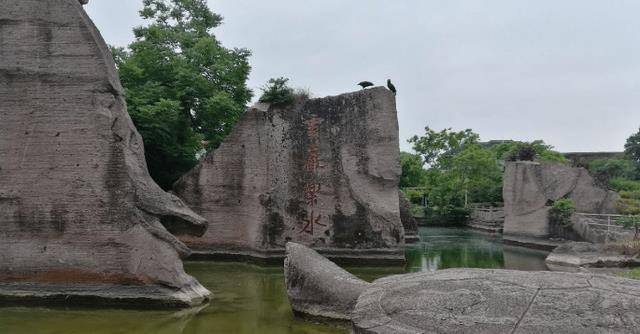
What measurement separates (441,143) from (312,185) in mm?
21230

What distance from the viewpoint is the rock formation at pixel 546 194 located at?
62.8ft

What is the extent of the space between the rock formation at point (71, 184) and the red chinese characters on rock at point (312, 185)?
473cm

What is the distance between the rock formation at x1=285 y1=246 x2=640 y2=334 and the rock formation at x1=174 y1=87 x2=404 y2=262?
7872mm

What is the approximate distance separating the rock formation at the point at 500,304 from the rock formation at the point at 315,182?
25.8 ft

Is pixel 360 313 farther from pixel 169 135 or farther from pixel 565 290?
pixel 169 135

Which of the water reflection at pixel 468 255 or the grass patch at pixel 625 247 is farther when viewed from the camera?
the water reflection at pixel 468 255

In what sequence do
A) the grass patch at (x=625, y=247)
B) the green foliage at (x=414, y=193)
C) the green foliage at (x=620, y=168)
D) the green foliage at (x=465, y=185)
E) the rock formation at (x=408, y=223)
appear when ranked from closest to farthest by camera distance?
the grass patch at (x=625, y=247) → the rock formation at (x=408, y=223) → the green foliage at (x=465, y=185) → the green foliage at (x=414, y=193) → the green foliage at (x=620, y=168)

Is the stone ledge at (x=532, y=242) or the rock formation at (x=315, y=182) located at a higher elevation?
the rock formation at (x=315, y=182)

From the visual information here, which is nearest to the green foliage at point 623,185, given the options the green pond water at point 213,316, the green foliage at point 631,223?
the green foliage at point 631,223

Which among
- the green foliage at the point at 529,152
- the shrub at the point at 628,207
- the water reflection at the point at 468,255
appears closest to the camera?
the water reflection at the point at 468,255

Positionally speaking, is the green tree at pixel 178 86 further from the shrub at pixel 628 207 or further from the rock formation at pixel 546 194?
the shrub at pixel 628 207

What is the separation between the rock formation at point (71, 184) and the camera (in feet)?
25.7

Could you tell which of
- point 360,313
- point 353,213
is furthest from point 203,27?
point 360,313

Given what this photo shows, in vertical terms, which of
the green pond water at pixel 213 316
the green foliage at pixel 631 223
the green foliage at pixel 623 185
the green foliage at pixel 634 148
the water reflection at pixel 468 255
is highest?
the green foliage at pixel 634 148
